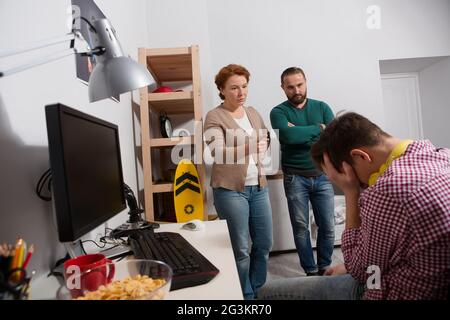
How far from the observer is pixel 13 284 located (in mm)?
409

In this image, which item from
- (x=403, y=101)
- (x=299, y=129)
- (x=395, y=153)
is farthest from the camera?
(x=403, y=101)

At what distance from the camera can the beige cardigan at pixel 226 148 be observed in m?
1.57

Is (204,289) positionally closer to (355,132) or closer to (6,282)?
(6,282)

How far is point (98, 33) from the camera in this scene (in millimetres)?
711

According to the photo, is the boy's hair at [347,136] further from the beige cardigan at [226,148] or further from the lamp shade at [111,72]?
the beige cardigan at [226,148]

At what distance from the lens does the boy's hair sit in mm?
803

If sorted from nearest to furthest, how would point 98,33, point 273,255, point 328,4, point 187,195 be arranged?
1. point 98,33
2. point 187,195
3. point 273,255
4. point 328,4

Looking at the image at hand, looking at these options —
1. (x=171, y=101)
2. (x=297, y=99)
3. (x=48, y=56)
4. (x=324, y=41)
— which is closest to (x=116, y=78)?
(x=48, y=56)

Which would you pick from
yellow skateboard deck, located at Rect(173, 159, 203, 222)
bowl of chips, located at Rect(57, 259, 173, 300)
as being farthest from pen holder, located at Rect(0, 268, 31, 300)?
yellow skateboard deck, located at Rect(173, 159, 203, 222)

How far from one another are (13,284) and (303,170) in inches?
67.2

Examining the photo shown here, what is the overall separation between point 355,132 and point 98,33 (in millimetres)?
721

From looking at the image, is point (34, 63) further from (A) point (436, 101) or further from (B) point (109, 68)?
(A) point (436, 101)

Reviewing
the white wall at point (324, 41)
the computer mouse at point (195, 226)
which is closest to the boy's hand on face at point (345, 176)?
the computer mouse at point (195, 226)
